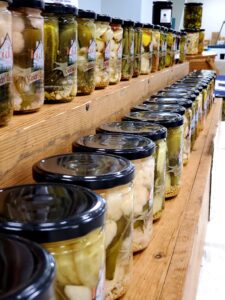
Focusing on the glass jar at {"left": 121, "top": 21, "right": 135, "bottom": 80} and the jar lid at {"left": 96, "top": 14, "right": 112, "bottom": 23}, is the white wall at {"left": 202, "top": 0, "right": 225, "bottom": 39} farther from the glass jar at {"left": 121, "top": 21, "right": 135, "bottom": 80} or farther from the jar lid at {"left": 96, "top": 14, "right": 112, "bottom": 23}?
the jar lid at {"left": 96, "top": 14, "right": 112, "bottom": 23}

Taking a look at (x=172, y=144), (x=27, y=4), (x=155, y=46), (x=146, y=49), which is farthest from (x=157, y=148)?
(x=155, y=46)

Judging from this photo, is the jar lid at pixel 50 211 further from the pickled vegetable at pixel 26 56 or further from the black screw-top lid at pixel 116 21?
the black screw-top lid at pixel 116 21

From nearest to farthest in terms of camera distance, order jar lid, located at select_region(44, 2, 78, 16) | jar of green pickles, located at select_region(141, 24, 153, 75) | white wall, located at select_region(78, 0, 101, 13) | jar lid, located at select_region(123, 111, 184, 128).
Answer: jar lid, located at select_region(44, 2, 78, 16)
jar lid, located at select_region(123, 111, 184, 128)
jar of green pickles, located at select_region(141, 24, 153, 75)
white wall, located at select_region(78, 0, 101, 13)

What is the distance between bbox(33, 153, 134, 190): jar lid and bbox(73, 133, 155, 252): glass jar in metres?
0.06

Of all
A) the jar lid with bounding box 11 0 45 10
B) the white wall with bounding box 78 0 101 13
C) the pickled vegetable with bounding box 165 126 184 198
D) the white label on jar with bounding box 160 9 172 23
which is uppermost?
the white wall with bounding box 78 0 101 13

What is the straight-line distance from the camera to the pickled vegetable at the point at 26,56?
0.76 metres

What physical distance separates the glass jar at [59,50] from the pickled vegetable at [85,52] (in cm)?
8

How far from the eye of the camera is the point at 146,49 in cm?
172

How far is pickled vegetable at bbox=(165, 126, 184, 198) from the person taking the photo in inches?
45.4

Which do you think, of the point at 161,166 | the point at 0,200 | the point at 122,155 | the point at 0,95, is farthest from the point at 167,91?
the point at 0,200

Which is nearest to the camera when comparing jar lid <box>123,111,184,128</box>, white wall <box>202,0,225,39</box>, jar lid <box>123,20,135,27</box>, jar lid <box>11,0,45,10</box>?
jar lid <box>11,0,45,10</box>

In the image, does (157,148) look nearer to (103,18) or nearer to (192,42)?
(103,18)

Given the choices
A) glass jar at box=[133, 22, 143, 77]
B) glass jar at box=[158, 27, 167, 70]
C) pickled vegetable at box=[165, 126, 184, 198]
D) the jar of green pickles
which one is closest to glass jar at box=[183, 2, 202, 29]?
glass jar at box=[158, 27, 167, 70]

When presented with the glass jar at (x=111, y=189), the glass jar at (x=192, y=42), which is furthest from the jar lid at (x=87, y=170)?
the glass jar at (x=192, y=42)
